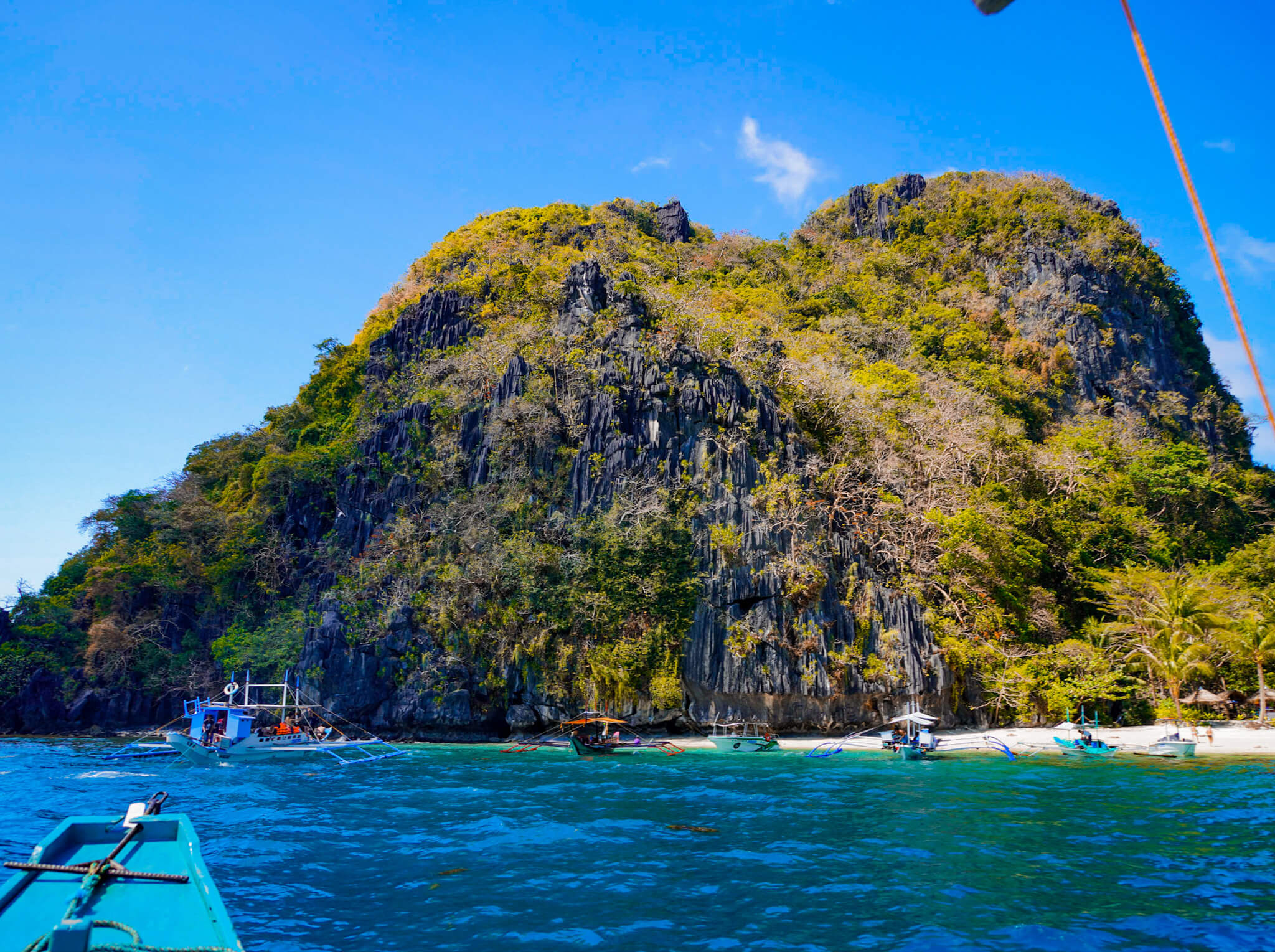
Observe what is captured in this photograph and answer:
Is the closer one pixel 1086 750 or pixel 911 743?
pixel 1086 750

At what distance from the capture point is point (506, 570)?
31.8m

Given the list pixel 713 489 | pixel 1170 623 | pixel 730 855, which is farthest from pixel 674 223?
pixel 730 855

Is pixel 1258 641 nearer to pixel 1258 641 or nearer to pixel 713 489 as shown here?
pixel 1258 641

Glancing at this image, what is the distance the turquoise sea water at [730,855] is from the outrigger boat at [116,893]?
64.1 inches

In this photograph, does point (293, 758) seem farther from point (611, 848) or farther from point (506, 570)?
point (611, 848)

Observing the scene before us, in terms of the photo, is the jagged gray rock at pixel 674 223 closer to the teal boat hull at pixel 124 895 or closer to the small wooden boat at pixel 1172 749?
the small wooden boat at pixel 1172 749

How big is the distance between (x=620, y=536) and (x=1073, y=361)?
36.4 meters

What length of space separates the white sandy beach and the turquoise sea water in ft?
14.3

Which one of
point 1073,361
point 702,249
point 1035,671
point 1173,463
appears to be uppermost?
point 702,249

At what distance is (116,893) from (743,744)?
856 inches

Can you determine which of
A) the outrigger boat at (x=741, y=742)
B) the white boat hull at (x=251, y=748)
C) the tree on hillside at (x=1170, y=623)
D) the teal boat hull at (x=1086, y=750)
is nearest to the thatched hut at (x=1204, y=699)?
the tree on hillside at (x=1170, y=623)

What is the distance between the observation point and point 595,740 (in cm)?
2494

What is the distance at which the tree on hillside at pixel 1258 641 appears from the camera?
27.0m

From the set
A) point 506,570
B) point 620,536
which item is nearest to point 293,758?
point 506,570
